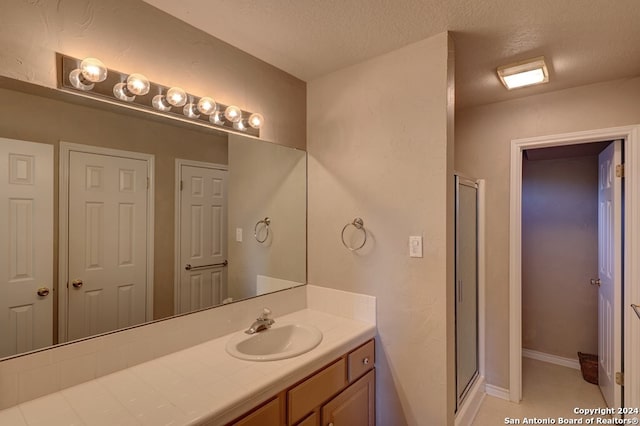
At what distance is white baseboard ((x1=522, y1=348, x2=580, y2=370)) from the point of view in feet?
10.0

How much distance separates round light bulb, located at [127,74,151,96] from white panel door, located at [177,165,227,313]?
374 millimetres

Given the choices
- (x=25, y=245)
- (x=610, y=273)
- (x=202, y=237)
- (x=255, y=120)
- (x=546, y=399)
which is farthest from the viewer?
(x=546, y=399)

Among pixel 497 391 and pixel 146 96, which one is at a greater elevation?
pixel 146 96

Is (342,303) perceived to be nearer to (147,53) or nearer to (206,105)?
(206,105)

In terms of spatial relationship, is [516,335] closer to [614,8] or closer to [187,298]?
[614,8]

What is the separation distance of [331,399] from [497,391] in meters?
1.78

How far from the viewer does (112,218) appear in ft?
4.42

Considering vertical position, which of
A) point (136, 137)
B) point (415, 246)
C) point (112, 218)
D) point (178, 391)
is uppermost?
point (136, 137)

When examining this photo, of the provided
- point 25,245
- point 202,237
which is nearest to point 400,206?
point 202,237

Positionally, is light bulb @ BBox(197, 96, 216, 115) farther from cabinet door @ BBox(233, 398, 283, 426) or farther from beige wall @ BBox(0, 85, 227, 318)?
cabinet door @ BBox(233, 398, 283, 426)

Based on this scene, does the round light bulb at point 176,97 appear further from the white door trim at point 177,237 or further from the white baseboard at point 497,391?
the white baseboard at point 497,391

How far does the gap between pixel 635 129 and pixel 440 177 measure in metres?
1.46

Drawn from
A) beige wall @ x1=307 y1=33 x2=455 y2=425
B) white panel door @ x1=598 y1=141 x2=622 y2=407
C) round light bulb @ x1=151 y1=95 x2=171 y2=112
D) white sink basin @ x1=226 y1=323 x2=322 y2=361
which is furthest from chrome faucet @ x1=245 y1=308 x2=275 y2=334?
white panel door @ x1=598 y1=141 x2=622 y2=407

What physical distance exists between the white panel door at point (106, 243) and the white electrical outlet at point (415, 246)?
1.32 metres
